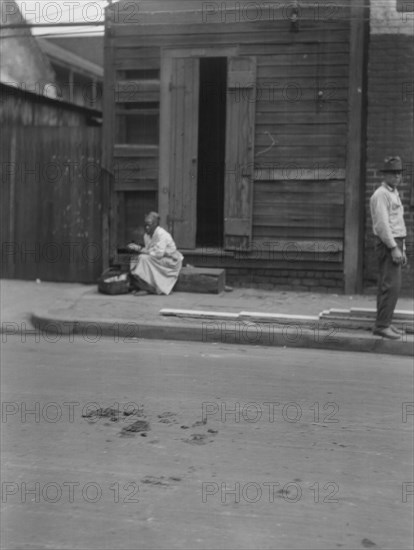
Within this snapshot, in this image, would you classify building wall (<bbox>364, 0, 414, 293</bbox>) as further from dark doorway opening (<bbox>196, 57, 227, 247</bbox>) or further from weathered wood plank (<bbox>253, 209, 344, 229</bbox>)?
dark doorway opening (<bbox>196, 57, 227, 247</bbox>)

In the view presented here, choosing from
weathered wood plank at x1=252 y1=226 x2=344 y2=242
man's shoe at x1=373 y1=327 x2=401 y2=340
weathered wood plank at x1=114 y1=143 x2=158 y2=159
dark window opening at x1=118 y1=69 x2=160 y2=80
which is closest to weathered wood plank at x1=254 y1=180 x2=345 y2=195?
weathered wood plank at x1=252 y1=226 x2=344 y2=242

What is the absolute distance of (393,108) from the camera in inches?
451

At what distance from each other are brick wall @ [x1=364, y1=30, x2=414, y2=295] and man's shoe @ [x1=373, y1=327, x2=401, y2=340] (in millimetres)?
2828

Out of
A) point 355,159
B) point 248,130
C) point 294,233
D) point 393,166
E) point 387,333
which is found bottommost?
point 387,333

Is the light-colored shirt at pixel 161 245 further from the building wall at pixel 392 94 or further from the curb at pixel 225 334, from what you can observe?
the building wall at pixel 392 94

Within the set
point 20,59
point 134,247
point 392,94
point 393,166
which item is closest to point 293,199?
point 392,94

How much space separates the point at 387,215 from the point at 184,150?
14.4 feet

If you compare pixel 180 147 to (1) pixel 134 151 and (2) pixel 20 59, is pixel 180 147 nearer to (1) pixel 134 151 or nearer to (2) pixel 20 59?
(1) pixel 134 151

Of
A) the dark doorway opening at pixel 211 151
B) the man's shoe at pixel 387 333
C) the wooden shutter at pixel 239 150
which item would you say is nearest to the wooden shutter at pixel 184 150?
the dark doorway opening at pixel 211 151

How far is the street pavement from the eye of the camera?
4.08 m

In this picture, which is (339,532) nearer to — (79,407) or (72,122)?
(79,407)

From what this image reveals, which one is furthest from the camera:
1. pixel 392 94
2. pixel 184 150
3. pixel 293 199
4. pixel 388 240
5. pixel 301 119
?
pixel 184 150

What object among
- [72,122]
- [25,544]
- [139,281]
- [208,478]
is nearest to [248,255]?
[139,281]

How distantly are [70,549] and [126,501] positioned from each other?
0.59 m
